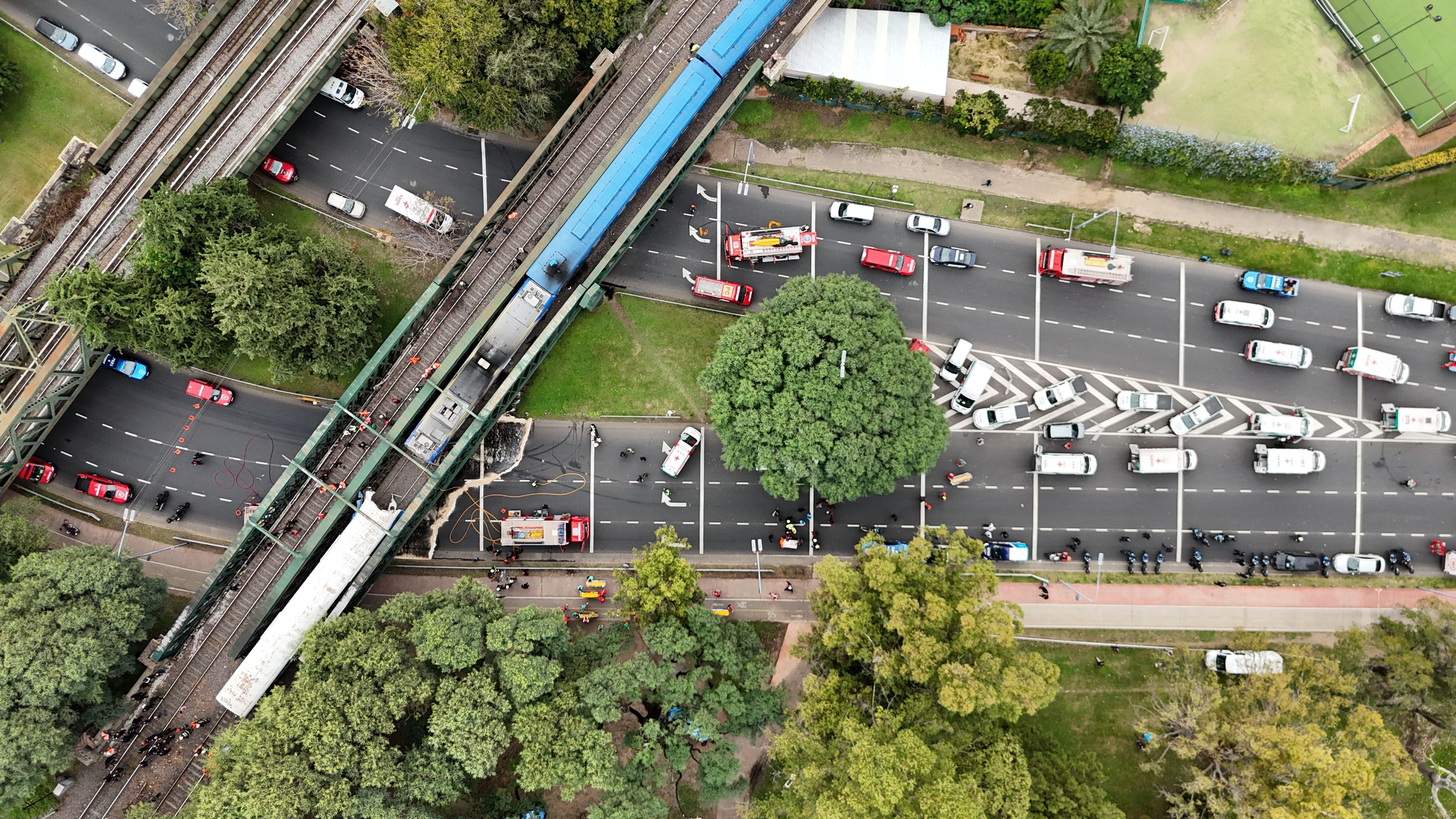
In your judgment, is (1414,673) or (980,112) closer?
(1414,673)

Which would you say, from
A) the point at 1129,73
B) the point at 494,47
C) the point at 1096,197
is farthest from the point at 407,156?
the point at 1129,73

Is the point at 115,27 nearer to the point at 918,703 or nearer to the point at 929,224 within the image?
the point at 929,224

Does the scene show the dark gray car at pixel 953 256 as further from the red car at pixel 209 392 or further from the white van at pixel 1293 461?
the red car at pixel 209 392

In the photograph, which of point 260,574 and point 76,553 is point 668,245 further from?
point 76,553

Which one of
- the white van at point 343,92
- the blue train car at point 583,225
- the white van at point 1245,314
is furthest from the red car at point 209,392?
the white van at point 1245,314

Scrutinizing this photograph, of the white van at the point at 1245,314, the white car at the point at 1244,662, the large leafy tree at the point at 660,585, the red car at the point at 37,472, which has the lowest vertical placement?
the white car at the point at 1244,662

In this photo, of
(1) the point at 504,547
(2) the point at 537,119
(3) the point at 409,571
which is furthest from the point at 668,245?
(3) the point at 409,571

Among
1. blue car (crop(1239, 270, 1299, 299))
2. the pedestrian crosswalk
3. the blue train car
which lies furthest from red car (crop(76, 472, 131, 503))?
blue car (crop(1239, 270, 1299, 299))
